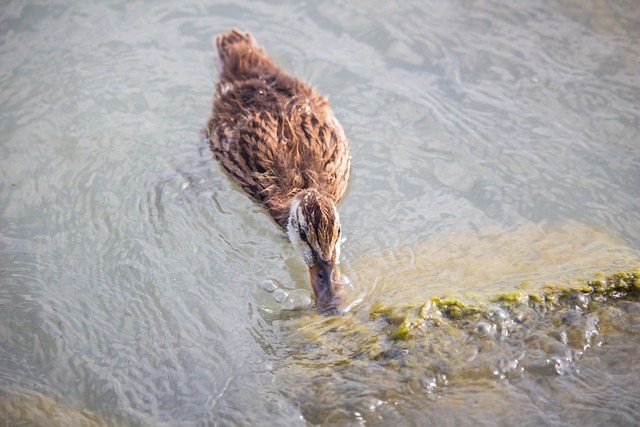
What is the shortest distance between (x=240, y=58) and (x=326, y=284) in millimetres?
3046

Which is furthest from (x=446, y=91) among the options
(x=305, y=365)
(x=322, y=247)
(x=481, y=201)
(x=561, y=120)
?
(x=305, y=365)

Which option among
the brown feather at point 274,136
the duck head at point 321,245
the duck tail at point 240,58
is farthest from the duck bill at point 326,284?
the duck tail at point 240,58

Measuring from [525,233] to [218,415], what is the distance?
3.24 m

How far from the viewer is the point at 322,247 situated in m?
5.56

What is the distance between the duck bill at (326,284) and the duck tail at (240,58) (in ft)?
8.70

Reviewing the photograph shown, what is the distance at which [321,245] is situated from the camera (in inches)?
219

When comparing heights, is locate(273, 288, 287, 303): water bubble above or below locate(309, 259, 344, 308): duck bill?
below

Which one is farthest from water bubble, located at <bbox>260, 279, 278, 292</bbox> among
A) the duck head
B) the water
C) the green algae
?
the green algae

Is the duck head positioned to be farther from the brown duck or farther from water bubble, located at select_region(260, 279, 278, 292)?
water bubble, located at select_region(260, 279, 278, 292)

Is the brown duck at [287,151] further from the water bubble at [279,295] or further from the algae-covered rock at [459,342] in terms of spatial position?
the algae-covered rock at [459,342]

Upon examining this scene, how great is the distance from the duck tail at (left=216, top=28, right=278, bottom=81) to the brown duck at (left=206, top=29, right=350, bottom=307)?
0.4 inches

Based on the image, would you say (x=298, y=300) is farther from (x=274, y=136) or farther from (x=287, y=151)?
(x=274, y=136)

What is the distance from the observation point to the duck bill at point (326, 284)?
5.40 m

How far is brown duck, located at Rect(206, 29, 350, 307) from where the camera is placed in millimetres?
5629
